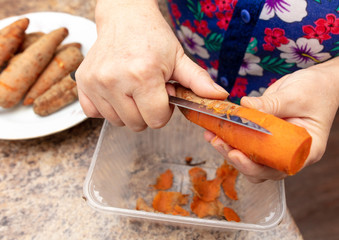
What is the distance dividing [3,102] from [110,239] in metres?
0.53

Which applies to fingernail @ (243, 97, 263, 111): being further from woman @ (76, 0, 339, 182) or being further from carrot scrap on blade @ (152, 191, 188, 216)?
carrot scrap on blade @ (152, 191, 188, 216)

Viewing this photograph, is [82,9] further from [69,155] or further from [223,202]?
[223,202]

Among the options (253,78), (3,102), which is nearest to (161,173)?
(253,78)

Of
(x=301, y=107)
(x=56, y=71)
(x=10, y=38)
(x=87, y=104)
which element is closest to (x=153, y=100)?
(x=87, y=104)

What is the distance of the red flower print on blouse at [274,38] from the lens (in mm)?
710

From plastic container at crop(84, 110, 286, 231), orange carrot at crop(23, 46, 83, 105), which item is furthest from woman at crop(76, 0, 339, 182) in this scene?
orange carrot at crop(23, 46, 83, 105)

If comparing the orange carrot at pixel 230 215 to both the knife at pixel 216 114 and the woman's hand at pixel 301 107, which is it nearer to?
the woman's hand at pixel 301 107

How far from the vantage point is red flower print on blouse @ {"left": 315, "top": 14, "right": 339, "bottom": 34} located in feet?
2.13

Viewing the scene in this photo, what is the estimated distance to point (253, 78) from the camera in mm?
874

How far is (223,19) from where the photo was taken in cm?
76

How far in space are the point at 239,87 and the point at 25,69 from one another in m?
0.69

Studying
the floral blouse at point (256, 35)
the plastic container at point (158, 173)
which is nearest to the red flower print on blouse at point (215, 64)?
the floral blouse at point (256, 35)

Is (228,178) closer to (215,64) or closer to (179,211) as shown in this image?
(179,211)

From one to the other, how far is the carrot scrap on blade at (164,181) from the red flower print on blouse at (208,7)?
0.47 meters
